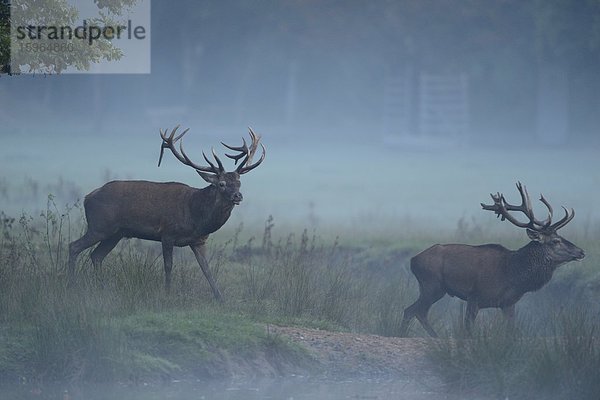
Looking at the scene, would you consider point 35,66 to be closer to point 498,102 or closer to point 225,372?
point 225,372

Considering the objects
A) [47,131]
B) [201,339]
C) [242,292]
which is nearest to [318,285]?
[242,292]

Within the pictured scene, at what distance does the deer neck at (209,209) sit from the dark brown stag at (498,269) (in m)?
2.30

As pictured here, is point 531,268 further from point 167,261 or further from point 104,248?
point 104,248

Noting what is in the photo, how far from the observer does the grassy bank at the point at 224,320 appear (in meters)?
12.0

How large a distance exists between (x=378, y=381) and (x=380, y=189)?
24450mm

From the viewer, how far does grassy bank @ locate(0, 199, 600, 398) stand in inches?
Result: 472

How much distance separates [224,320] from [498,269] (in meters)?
3.15

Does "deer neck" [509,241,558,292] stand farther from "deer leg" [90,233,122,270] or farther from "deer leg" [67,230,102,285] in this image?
"deer leg" [67,230,102,285]

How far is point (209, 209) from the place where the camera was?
1515 centimetres

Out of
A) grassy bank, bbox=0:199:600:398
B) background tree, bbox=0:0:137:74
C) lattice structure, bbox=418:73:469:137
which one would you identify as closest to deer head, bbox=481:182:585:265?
grassy bank, bbox=0:199:600:398

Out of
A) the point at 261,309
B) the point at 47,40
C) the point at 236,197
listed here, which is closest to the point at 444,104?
the point at 47,40

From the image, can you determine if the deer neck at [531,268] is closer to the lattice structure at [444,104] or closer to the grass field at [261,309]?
the grass field at [261,309]

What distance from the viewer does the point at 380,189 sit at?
3722cm

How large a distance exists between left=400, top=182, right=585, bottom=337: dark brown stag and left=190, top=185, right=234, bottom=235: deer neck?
90.7 inches
